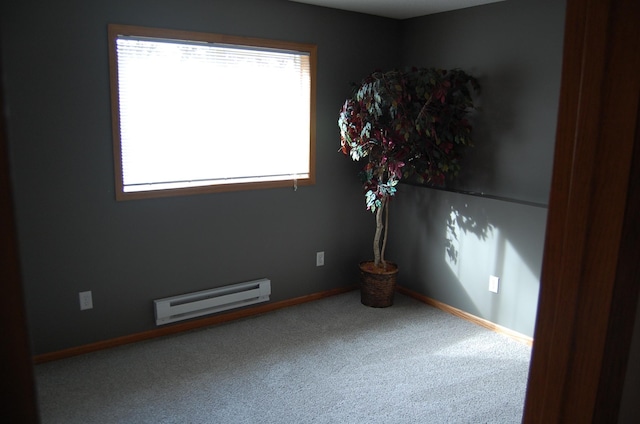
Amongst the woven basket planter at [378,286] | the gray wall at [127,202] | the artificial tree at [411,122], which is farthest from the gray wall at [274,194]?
the woven basket planter at [378,286]

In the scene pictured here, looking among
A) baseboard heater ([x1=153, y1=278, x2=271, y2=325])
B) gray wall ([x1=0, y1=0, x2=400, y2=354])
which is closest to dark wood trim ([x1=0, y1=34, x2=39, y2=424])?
gray wall ([x1=0, y1=0, x2=400, y2=354])

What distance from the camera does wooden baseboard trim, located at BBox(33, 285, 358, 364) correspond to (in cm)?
293

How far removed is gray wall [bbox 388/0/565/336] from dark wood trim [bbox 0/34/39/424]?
3.05m

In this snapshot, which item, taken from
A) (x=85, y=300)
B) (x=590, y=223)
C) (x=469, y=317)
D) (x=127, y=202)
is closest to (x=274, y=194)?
(x=127, y=202)

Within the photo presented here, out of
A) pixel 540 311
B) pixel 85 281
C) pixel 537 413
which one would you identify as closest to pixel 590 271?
pixel 540 311

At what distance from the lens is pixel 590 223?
669mm

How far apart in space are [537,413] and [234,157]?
288cm

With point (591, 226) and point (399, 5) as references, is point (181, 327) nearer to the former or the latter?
point (399, 5)

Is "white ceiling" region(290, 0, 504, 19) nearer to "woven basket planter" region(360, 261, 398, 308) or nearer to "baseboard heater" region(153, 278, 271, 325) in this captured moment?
"woven basket planter" region(360, 261, 398, 308)

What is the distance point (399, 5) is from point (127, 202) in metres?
2.30

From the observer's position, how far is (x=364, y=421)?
2373 millimetres

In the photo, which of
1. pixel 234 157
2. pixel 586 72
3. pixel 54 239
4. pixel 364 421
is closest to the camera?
pixel 586 72

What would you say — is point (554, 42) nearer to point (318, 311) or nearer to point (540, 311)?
point (318, 311)

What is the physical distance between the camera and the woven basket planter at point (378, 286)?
3.71 meters
